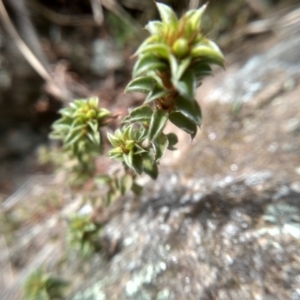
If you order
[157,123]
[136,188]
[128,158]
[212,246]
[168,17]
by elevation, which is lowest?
[212,246]

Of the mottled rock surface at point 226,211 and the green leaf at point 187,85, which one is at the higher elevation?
the green leaf at point 187,85

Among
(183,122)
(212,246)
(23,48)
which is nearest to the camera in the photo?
(183,122)

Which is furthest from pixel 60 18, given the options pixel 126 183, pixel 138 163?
pixel 138 163

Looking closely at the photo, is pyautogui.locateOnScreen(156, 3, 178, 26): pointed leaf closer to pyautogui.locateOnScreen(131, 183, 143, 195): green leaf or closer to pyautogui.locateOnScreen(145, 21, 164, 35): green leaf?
pyautogui.locateOnScreen(145, 21, 164, 35): green leaf

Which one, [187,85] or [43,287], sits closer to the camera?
[187,85]

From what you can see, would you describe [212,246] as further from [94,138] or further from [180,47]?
[180,47]

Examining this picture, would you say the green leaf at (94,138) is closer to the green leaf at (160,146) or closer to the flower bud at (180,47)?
the green leaf at (160,146)

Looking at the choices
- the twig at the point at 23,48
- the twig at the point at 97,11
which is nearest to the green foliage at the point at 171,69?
the twig at the point at 23,48

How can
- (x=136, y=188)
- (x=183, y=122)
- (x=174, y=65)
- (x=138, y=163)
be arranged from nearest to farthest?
(x=174, y=65) → (x=183, y=122) → (x=138, y=163) → (x=136, y=188)
